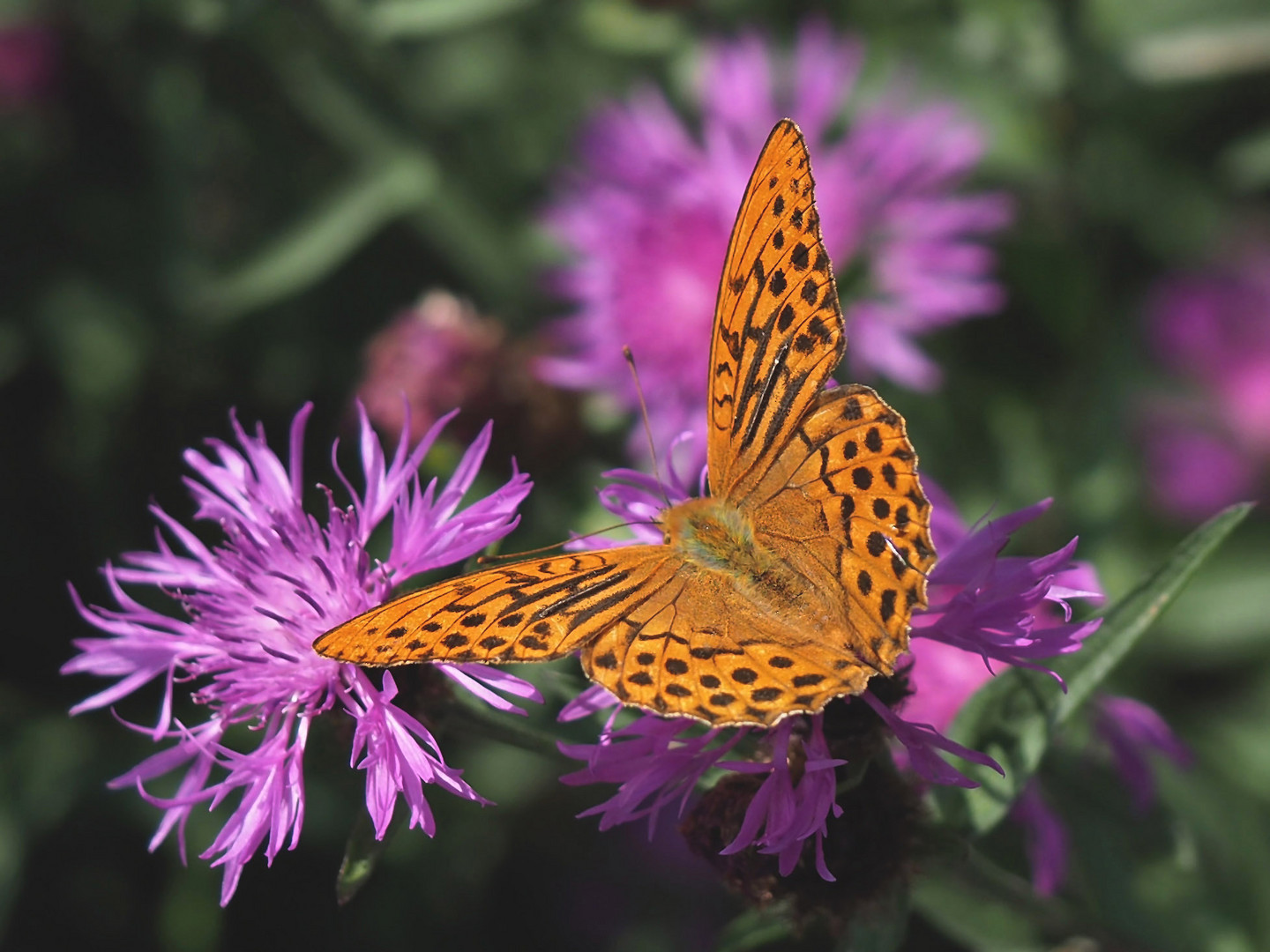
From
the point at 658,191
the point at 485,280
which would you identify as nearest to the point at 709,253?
the point at 658,191

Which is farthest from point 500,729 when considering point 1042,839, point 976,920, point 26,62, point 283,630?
point 26,62

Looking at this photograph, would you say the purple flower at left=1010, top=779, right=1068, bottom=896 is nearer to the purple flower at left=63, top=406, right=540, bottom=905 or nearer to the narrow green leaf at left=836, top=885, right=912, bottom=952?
the narrow green leaf at left=836, top=885, right=912, bottom=952

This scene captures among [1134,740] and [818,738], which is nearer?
[818,738]

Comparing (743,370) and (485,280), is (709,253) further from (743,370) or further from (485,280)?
(743,370)

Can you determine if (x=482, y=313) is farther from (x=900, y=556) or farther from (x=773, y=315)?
(x=900, y=556)

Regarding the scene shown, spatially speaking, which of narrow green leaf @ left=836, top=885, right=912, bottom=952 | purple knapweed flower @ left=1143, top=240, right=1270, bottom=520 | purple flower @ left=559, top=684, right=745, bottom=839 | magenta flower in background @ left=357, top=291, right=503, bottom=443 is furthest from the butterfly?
purple knapweed flower @ left=1143, top=240, right=1270, bottom=520

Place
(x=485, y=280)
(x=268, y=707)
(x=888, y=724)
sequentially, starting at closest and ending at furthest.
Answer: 1. (x=888, y=724)
2. (x=268, y=707)
3. (x=485, y=280)
